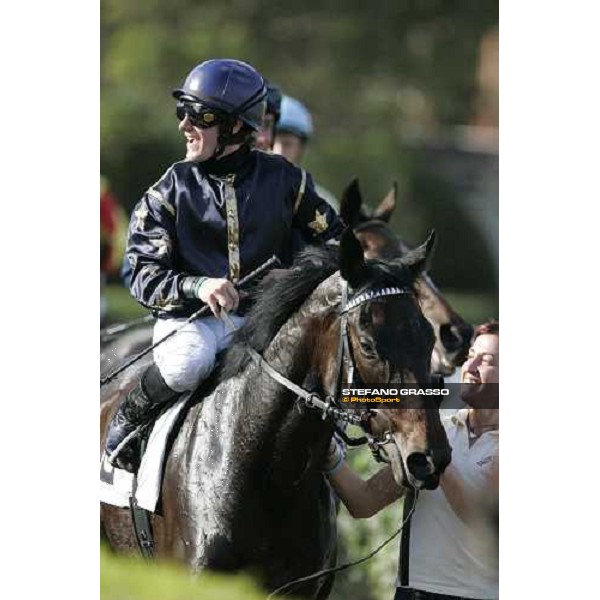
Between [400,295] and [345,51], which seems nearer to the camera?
[400,295]

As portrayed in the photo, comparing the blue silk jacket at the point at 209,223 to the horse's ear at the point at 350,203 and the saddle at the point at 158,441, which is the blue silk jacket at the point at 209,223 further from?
the horse's ear at the point at 350,203

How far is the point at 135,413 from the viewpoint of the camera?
14.9 feet

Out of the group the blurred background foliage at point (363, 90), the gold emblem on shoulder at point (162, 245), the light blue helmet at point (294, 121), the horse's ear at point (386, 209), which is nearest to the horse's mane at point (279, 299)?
the gold emblem on shoulder at point (162, 245)

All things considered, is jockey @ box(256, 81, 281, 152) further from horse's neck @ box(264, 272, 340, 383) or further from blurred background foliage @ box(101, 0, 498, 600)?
horse's neck @ box(264, 272, 340, 383)

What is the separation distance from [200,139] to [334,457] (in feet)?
3.90

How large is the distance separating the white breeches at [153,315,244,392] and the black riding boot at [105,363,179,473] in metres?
0.04

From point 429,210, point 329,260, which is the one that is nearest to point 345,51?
point 429,210

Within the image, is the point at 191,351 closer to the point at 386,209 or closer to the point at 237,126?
the point at 237,126

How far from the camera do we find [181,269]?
183 inches

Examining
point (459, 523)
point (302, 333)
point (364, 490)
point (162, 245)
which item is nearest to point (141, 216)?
point (162, 245)

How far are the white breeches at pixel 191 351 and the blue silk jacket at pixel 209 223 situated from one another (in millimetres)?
97

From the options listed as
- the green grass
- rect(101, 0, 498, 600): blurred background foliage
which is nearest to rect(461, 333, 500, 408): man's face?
rect(101, 0, 498, 600): blurred background foliage
